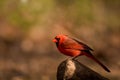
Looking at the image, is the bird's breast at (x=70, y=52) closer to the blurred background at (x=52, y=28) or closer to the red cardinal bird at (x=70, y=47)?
the red cardinal bird at (x=70, y=47)

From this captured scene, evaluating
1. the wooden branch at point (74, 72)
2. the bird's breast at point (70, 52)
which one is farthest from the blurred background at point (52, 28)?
the wooden branch at point (74, 72)

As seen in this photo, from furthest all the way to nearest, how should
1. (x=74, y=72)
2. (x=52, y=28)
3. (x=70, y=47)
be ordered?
Answer: 1. (x=52, y=28)
2. (x=70, y=47)
3. (x=74, y=72)

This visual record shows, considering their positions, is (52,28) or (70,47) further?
(52,28)

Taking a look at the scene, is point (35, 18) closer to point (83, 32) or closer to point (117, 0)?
point (83, 32)

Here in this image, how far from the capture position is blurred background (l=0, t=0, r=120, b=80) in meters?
9.30

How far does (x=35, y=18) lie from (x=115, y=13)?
5.27 ft

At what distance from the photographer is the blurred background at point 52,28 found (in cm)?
930

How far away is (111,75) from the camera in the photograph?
835cm

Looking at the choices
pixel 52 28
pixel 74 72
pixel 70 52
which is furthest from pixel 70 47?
pixel 52 28

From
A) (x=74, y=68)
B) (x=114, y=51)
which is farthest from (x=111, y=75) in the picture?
(x=74, y=68)

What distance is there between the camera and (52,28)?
9578 mm

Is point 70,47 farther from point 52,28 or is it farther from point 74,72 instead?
point 52,28

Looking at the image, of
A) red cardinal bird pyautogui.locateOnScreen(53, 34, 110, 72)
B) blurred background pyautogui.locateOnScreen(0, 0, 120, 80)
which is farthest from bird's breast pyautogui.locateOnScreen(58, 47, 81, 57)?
blurred background pyautogui.locateOnScreen(0, 0, 120, 80)

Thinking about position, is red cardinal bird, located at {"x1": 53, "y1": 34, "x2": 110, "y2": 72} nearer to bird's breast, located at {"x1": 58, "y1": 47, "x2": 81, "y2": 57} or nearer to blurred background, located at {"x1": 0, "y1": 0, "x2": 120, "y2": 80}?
bird's breast, located at {"x1": 58, "y1": 47, "x2": 81, "y2": 57}
